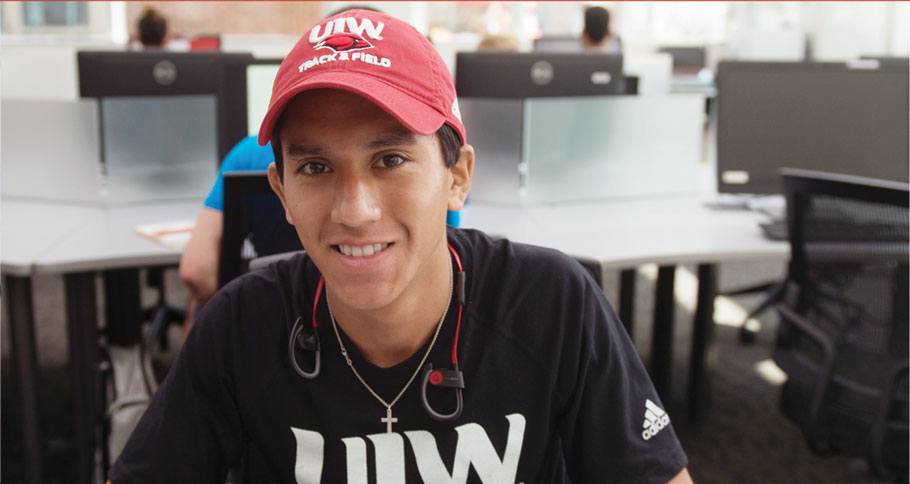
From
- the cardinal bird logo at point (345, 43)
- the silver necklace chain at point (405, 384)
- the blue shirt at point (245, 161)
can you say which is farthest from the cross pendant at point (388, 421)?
the blue shirt at point (245, 161)

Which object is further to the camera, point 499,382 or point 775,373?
point 775,373

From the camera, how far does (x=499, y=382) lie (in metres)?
1.00

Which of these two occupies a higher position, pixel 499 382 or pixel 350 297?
pixel 350 297

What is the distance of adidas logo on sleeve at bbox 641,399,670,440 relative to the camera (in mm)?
998

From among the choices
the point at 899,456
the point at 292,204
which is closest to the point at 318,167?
the point at 292,204

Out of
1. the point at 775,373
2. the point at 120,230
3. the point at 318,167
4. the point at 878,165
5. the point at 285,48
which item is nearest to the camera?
the point at 318,167

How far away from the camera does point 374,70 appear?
2.97ft

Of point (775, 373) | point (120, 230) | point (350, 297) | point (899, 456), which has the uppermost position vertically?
point (350, 297)

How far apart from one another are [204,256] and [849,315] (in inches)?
55.7

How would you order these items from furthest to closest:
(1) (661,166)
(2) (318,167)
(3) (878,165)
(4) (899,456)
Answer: (1) (661,166)
(3) (878,165)
(4) (899,456)
(2) (318,167)

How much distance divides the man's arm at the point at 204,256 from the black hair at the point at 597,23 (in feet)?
12.0

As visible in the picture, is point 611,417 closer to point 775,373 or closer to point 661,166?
point 661,166

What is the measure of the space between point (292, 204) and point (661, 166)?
2229mm

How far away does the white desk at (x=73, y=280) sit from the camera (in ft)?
6.94
